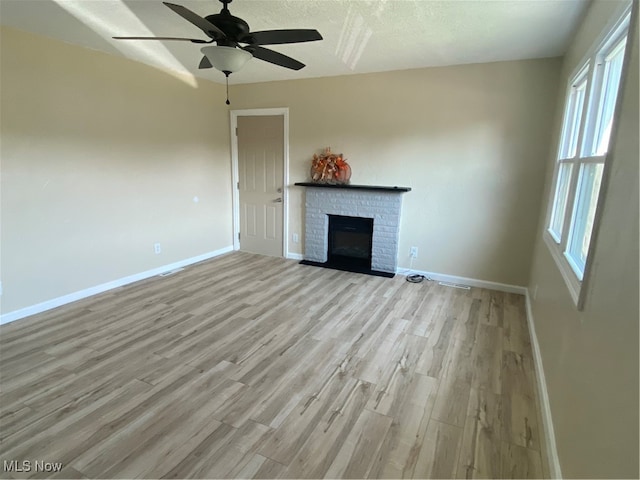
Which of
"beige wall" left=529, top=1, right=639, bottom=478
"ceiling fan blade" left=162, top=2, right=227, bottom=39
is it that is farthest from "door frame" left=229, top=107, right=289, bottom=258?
"beige wall" left=529, top=1, right=639, bottom=478

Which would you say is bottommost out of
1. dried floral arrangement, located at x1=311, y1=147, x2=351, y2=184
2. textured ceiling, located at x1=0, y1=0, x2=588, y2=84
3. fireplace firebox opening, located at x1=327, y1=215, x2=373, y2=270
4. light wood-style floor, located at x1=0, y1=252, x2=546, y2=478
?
light wood-style floor, located at x1=0, y1=252, x2=546, y2=478

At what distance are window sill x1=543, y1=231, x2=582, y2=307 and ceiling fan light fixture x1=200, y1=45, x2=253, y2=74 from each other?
2.32 metres

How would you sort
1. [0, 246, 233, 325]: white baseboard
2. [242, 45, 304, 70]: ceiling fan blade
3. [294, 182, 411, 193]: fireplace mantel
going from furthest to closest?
1. [294, 182, 411, 193]: fireplace mantel
2. [0, 246, 233, 325]: white baseboard
3. [242, 45, 304, 70]: ceiling fan blade

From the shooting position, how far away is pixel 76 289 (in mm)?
3621

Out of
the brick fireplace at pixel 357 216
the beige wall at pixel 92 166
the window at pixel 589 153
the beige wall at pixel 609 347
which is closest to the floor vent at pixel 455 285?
the brick fireplace at pixel 357 216

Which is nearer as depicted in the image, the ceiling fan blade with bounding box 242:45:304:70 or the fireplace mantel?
the ceiling fan blade with bounding box 242:45:304:70

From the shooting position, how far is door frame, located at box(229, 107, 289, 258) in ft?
16.4

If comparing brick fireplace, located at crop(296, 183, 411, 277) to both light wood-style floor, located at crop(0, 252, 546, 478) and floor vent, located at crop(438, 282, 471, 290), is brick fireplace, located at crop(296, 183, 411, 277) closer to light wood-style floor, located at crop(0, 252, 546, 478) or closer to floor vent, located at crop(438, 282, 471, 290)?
floor vent, located at crop(438, 282, 471, 290)

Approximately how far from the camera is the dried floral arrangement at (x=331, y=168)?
466 centimetres

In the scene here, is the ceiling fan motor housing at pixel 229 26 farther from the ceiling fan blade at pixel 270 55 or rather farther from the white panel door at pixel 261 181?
the white panel door at pixel 261 181

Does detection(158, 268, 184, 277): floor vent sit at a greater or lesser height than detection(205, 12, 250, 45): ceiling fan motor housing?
lesser

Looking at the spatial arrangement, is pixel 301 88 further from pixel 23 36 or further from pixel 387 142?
pixel 23 36

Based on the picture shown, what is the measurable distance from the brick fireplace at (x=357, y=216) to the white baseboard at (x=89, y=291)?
1716 millimetres

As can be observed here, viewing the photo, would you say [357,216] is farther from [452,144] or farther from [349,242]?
[452,144]
